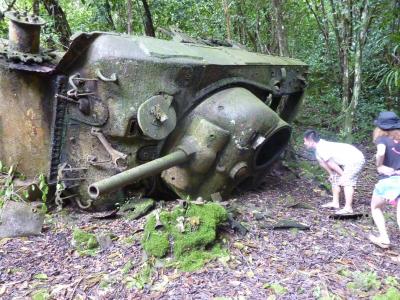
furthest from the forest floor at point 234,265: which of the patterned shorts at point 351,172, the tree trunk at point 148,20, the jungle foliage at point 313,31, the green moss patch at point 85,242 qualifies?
the tree trunk at point 148,20

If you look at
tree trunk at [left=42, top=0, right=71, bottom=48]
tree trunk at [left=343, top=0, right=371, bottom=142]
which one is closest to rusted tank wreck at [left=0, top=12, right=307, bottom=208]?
tree trunk at [left=343, top=0, right=371, bottom=142]

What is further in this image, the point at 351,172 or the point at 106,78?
the point at 351,172

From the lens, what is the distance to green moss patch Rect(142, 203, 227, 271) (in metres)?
3.94

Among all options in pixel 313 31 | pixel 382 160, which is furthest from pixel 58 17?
pixel 313 31

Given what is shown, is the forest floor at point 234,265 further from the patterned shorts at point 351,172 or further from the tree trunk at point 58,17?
the tree trunk at point 58,17

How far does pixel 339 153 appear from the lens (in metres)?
5.39

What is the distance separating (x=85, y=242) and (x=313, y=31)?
44.3 feet

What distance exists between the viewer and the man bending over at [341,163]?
17.3ft

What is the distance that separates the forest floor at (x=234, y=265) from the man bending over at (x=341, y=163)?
390mm

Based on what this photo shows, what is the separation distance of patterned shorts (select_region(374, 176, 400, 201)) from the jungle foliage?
12.9ft

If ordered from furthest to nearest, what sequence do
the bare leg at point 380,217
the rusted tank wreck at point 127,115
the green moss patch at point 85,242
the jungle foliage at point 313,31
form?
the jungle foliage at point 313,31 → the rusted tank wreck at point 127,115 → the green moss patch at point 85,242 → the bare leg at point 380,217

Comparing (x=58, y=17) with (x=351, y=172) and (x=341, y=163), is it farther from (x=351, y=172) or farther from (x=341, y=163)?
(x=351, y=172)

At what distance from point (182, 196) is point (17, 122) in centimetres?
236

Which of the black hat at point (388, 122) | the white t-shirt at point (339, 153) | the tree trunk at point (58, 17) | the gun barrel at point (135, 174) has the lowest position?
the gun barrel at point (135, 174)
